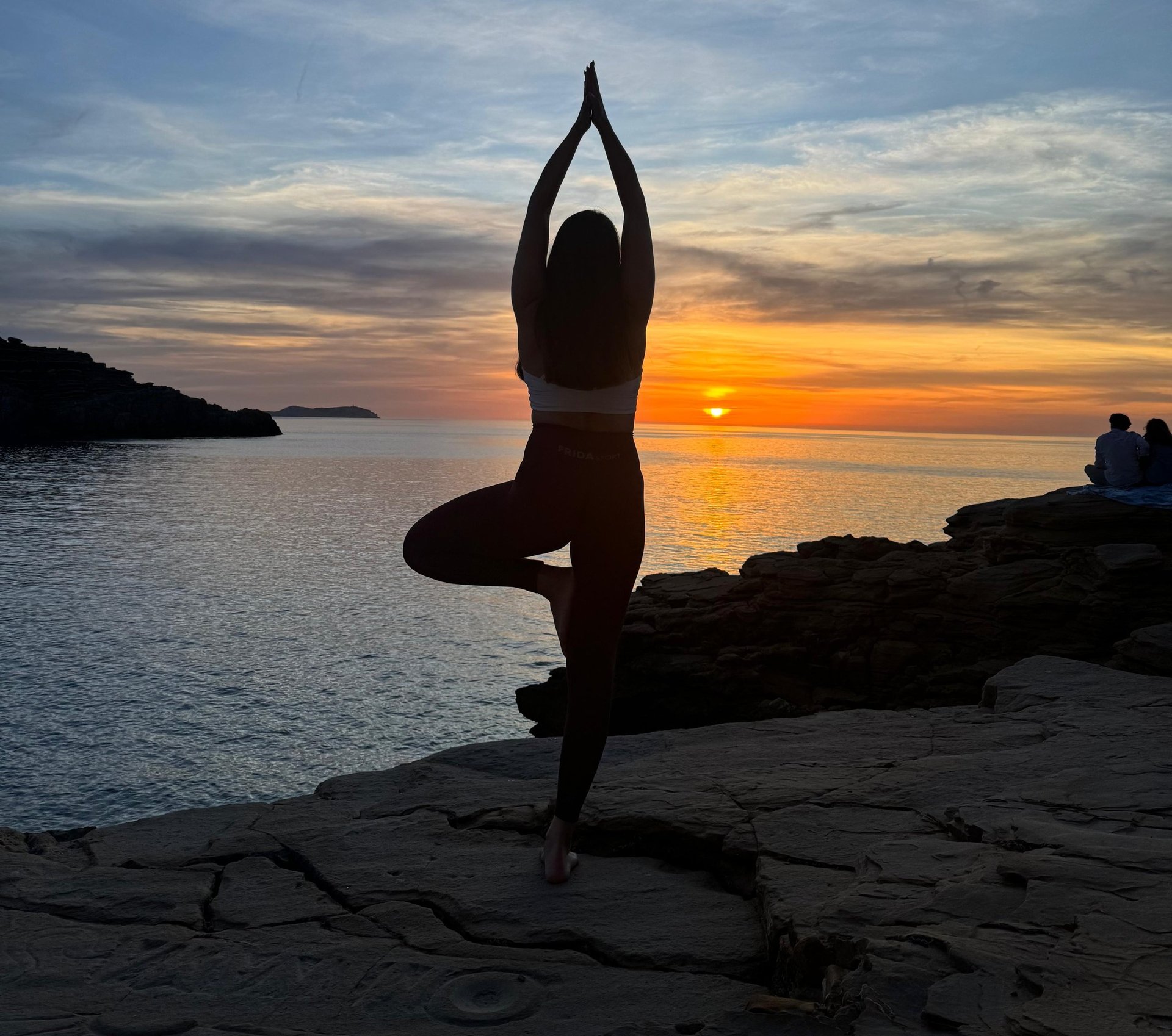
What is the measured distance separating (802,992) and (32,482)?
6927cm

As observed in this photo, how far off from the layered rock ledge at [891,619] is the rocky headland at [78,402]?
11364 cm

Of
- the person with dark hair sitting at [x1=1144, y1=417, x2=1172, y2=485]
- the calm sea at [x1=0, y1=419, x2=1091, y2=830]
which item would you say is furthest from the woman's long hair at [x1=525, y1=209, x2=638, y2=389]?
the person with dark hair sitting at [x1=1144, y1=417, x2=1172, y2=485]

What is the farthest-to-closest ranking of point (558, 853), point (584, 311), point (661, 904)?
point (558, 853) < point (661, 904) < point (584, 311)

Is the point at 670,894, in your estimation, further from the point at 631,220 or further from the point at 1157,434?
the point at 1157,434

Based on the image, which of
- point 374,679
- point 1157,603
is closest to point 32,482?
point 374,679

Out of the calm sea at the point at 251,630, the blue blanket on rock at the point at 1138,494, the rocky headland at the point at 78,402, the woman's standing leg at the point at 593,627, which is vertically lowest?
the calm sea at the point at 251,630

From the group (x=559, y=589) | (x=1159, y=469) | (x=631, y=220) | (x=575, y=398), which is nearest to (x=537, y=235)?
(x=631, y=220)

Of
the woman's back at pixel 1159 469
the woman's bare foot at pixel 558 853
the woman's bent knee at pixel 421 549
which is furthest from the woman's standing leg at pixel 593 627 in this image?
the woman's back at pixel 1159 469

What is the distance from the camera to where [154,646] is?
70.6 ft

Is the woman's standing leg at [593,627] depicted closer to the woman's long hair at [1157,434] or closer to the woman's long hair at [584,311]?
the woman's long hair at [584,311]

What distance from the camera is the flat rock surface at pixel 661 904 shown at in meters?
2.72

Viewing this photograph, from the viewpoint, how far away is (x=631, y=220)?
3607 millimetres

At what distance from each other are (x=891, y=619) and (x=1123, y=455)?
4.43m

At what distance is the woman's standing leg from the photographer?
3639mm
